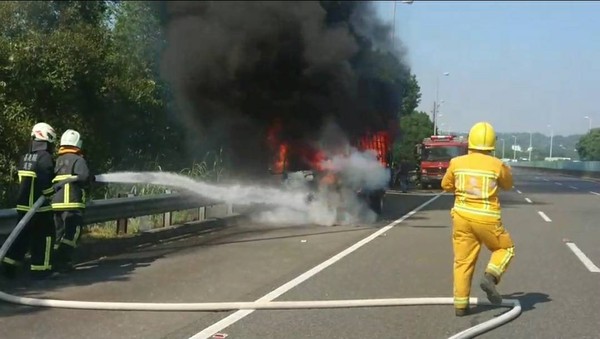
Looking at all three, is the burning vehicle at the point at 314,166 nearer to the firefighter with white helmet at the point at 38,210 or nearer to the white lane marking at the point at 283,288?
the white lane marking at the point at 283,288

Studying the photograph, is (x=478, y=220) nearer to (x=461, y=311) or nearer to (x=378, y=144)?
(x=461, y=311)

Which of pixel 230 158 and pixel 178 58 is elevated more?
pixel 178 58

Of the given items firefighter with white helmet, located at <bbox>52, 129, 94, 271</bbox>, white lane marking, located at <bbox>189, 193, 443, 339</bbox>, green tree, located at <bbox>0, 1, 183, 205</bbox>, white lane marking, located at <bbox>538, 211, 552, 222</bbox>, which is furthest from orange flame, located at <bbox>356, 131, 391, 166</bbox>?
firefighter with white helmet, located at <bbox>52, 129, 94, 271</bbox>

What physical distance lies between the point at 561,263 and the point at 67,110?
8663 mm

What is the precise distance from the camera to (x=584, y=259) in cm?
1030

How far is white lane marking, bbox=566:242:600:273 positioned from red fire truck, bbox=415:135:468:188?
862 inches

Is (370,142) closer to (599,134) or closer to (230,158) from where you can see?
(230,158)

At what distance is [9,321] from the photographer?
20.1ft

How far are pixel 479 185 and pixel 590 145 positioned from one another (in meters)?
34.9

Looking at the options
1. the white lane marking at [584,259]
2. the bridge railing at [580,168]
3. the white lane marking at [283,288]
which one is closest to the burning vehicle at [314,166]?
the white lane marking at [283,288]

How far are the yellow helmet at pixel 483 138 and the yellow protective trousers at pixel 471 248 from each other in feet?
2.08

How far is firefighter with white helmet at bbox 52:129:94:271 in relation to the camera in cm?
833

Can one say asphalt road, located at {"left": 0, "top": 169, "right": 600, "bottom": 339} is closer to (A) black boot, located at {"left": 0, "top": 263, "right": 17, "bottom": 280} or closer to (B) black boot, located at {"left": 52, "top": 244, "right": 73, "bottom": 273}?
(B) black boot, located at {"left": 52, "top": 244, "right": 73, "bottom": 273}

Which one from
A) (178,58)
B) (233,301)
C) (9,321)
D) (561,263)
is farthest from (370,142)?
(9,321)
